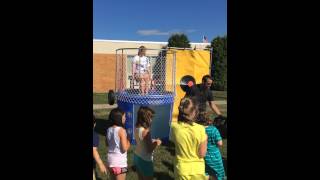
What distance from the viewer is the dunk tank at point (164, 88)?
6719 millimetres

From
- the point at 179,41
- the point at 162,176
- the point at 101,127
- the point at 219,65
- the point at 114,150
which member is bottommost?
the point at 162,176

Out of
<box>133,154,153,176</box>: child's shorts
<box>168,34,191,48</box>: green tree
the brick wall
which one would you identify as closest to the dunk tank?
<box>133,154,153,176</box>: child's shorts

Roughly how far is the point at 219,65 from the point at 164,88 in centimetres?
606

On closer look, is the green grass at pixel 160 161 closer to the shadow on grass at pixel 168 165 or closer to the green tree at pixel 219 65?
the shadow on grass at pixel 168 165

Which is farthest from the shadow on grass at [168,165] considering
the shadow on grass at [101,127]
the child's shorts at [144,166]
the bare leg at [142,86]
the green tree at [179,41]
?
the green tree at [179,41]

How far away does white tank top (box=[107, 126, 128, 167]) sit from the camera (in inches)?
154

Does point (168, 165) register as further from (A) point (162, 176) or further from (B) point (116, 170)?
(B) point (116, 170)

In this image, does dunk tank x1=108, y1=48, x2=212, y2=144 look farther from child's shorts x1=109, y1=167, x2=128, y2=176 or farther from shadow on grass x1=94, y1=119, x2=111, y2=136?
child's shorts x1=109, y1=167, x2=128, y2=176

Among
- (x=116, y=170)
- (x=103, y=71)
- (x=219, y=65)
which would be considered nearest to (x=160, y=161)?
(x=116, y=170)

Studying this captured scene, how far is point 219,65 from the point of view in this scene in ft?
45.8

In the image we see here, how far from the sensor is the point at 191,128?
3.62m

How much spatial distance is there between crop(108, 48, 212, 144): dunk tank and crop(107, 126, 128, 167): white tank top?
266 centimetres

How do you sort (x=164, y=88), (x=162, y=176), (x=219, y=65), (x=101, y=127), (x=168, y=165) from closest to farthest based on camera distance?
(x=162, y=176) < (x=168, y=165) < (x=164, y=88) < (x=101, y=127) < (x=219, y=65)
